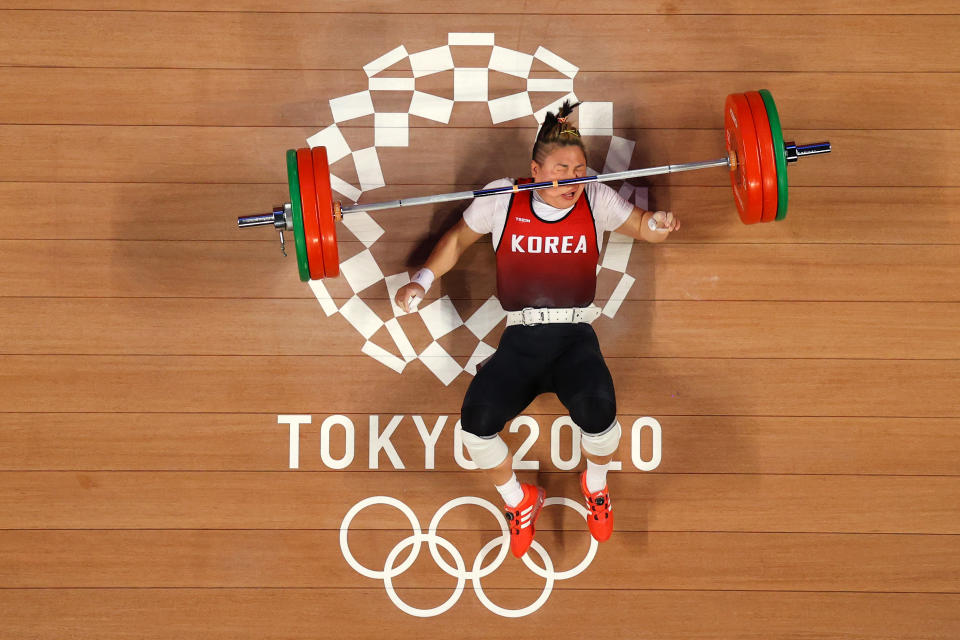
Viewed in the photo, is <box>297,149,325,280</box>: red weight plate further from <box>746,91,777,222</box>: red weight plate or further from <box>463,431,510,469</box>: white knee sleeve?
<box>746,91,777,222</box>: red weight plate

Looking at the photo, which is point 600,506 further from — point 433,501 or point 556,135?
point 556,135

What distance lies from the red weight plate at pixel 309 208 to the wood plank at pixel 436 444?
20.0 inches

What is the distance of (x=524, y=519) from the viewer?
178cm

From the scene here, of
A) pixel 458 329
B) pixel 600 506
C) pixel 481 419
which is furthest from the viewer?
pixel 458 329

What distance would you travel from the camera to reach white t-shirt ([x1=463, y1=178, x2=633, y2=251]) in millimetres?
1705

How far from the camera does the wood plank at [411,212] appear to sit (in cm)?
186

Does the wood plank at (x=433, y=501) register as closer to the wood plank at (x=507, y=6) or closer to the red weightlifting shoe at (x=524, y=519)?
the red weightlifting shoe at (x=524, y=519)

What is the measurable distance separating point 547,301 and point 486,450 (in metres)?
0.38

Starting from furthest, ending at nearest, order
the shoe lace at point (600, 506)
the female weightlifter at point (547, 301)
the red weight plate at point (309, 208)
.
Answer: the shoe lace at point (600, 506) < the female weightlifter at point (547, 301) < the red weight plate at point (309, 208)

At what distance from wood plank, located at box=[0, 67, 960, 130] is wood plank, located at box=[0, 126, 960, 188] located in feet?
0.09

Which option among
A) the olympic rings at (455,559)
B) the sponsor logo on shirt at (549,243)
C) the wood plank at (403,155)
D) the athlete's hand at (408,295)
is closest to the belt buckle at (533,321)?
the sponsor logo on shirt at (549,243)

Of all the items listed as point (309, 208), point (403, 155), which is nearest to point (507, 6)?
point (403, 155)

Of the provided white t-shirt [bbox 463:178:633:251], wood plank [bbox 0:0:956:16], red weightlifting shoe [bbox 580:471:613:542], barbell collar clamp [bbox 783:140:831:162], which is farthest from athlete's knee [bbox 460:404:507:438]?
wood plank [bbox 0:0:956:16]

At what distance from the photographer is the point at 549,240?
1.71 meters
